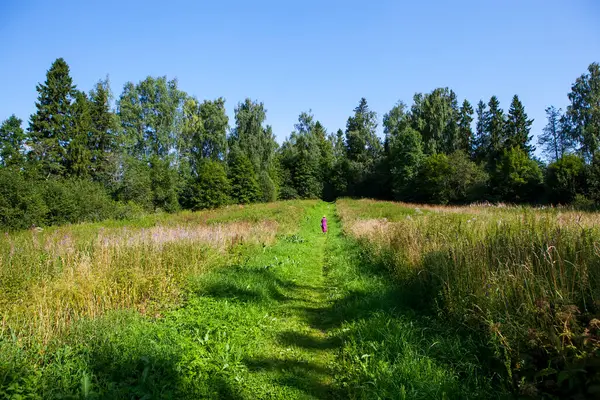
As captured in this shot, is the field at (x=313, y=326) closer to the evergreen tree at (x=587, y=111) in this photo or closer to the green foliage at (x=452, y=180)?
the green foliage at (x=452, y=180)

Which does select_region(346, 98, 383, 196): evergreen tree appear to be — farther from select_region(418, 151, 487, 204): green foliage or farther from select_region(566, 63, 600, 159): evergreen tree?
select_region(566, 63, 600, 159): evergreen tree

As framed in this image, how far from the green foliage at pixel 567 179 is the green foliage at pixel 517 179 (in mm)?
3532

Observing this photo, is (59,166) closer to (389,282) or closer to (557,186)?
(389,282)

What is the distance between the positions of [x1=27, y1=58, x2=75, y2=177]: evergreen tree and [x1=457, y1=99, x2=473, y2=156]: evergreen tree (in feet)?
183

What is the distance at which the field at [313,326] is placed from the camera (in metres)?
2.93

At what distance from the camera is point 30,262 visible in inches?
213

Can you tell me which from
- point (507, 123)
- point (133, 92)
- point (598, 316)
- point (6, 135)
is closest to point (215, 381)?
point (598, 316)

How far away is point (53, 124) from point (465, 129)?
60.6 metres

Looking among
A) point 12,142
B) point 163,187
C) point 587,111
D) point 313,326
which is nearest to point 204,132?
point 163,187

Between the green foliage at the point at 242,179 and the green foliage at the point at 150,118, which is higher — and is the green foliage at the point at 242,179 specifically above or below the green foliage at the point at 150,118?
below

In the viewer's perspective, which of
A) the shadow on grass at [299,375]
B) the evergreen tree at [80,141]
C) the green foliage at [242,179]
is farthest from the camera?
the green foliage at [242,179]

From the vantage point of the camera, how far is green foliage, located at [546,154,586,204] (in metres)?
25.2

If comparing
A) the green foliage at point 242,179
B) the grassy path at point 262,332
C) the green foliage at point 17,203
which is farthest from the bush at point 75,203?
the grassy path at point 262,332

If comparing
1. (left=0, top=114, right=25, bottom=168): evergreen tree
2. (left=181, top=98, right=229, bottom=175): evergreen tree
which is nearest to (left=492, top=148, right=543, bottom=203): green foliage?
(left=181, top=98, right=229, bottom=175): evergreen tree
